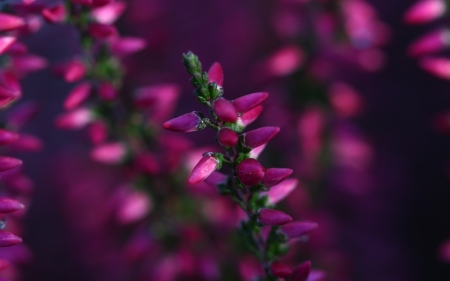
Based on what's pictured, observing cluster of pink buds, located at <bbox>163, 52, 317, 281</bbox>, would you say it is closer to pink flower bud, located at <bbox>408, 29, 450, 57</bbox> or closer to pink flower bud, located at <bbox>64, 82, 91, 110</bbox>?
pink flower bud, located at <bbox>64, 82, 91, 110</bbox>

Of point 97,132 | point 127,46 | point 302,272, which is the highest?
point 127,46

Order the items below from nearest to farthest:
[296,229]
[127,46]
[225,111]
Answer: [225,111]
[296,229]
[127,46]

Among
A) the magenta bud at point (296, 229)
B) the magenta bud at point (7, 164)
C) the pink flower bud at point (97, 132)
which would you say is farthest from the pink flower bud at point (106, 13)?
the magenta bud at point (296, 229)

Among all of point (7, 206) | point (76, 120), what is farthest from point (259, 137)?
→ point (76, 120)

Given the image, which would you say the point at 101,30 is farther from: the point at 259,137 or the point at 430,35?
the point at 430,35

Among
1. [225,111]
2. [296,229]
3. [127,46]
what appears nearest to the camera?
[225,111]
